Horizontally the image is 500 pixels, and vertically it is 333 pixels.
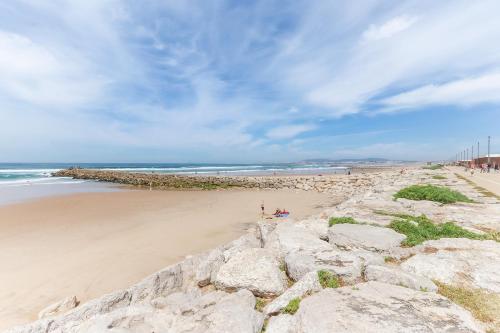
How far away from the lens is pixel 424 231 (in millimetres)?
6293

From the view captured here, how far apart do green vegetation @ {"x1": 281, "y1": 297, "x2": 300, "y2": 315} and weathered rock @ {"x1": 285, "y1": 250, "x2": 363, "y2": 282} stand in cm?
79

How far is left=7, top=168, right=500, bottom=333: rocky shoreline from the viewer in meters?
3.09

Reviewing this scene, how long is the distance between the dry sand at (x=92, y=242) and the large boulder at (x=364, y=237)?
15.8 feet

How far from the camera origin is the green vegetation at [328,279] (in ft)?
12.9

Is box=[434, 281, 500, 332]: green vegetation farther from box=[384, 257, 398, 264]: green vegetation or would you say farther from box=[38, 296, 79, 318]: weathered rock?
box=[38, 296, 79, 318]: weathered rock

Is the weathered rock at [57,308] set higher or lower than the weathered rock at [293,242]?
lower

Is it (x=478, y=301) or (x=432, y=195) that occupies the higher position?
(x=432, y=195)

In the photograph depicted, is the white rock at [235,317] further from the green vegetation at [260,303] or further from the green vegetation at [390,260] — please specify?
the green vegetation at [390,260]

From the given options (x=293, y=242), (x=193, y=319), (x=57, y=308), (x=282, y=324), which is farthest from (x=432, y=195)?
(x=57, y=308)

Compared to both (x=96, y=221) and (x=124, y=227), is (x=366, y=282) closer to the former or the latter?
(x=124, y=227)

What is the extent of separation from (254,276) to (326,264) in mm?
1172

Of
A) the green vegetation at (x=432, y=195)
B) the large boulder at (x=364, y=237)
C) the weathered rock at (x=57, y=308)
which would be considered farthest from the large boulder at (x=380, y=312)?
the green vegetation at (x=432, y=195)

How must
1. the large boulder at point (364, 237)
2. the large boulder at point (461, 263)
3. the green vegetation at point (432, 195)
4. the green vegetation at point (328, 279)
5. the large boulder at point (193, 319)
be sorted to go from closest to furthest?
1. the large boulder at point (193, 319)
2. the green vegetation at point (328, 279)
3. the large boulder at point (461, 263)
4. the large boulder at point (364, 237)
5. the green vegetation at point (432, 195)

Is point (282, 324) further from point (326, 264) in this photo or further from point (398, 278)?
point (398, 278)
